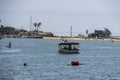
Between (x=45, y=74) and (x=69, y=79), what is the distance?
831 centimetres

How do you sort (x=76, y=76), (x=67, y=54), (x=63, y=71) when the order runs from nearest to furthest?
(x=76, y=76) → (x=63, y=71) → (x=67, y=54)

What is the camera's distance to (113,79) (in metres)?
79.8

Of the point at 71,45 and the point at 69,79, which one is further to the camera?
the point at 71,45

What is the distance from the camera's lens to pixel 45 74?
8638cm

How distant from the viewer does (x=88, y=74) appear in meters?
87.7

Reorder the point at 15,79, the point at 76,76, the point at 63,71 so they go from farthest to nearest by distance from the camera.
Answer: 1. the point at 63,71
2. the point at 76,76
3. the point at 15,79

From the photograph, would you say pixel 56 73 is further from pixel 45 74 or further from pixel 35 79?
pixel 35 79

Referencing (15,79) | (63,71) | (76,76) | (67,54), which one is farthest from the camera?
(67,54)

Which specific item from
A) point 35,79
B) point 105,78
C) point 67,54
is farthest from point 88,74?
point 67,54

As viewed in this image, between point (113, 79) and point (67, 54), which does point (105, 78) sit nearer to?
point (113, 79)

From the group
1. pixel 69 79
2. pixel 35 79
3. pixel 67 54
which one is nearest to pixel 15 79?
pixel 35 79

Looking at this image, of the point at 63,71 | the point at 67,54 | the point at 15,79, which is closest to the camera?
the point at 15,79

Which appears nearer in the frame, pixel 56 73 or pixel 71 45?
pixel 56 73

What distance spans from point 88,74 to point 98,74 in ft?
5.55
